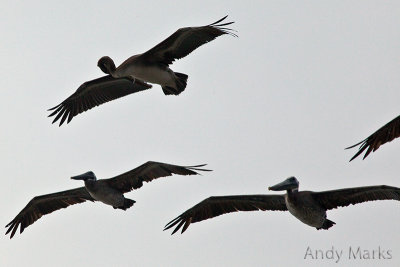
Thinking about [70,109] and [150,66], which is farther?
[70,109]

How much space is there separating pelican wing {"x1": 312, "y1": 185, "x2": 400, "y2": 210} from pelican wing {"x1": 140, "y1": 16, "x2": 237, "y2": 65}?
10.0 ft

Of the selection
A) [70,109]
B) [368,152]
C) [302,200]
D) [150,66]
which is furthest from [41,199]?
[368,152]

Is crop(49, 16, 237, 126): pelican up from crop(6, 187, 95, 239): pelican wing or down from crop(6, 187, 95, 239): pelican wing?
up

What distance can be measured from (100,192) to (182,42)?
3107mm

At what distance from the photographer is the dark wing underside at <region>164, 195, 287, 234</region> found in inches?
644

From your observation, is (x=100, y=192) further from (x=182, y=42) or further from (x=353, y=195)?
(x=353, y=195)

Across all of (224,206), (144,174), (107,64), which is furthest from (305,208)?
(107,64)

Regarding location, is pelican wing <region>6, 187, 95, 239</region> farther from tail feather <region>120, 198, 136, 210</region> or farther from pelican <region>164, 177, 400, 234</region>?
pelican <region>164, 177, 400, 234</region>

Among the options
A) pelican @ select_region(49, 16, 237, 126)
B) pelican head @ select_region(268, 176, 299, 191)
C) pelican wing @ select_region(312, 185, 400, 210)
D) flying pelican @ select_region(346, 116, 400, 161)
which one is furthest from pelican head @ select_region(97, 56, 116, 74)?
flying pelican @ select_region(346, 116, 400, 161)

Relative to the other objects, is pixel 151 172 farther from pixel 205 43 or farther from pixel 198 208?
pixel 205 43

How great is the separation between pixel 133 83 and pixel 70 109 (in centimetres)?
139

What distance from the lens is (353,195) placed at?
1557 cm

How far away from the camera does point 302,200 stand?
1577 centimetres

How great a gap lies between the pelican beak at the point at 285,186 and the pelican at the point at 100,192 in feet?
4.32
